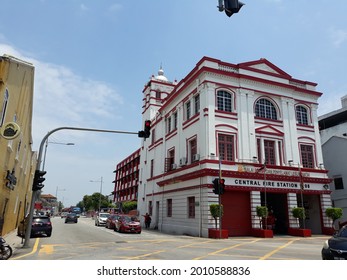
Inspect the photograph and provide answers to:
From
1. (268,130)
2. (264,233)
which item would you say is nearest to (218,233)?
(264,233)

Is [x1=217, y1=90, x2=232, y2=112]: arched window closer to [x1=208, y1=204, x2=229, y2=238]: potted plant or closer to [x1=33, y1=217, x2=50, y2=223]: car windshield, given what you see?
[x1=208, y1=204, x2=229, y2=238]: potted plant

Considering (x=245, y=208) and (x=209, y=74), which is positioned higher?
(x=209, y=74)

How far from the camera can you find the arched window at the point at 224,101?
24609 millimetres

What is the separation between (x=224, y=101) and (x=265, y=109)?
436cm

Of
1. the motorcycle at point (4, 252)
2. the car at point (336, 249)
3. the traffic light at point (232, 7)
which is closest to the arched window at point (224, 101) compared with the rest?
the car at point (336, 249)

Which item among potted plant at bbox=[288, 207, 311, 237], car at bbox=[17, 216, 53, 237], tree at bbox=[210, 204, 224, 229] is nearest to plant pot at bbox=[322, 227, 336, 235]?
potted plant at bbox=[288, 207, 311, 237]

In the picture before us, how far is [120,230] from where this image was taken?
24.3 metres

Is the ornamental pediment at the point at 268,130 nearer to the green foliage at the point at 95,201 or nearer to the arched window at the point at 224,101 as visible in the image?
the arched window at the point at 224,101

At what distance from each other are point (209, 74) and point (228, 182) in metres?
9.15

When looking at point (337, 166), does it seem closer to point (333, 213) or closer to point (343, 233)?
point (333, 213)

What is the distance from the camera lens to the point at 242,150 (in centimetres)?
2381

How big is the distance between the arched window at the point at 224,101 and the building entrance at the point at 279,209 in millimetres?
8013
